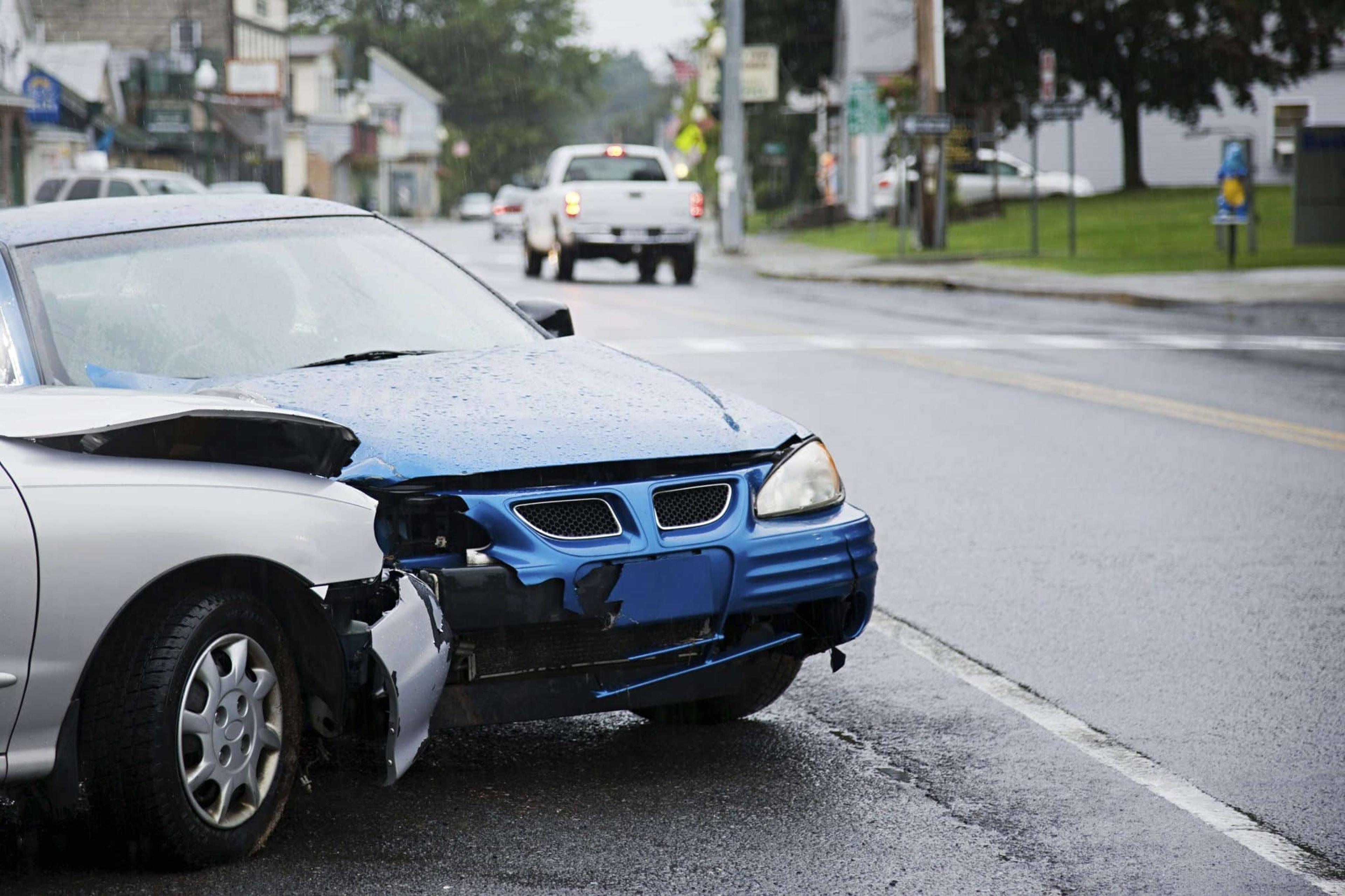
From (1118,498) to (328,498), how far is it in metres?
5.91

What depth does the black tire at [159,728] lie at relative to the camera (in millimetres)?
3896

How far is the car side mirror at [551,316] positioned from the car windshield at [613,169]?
2350 cm

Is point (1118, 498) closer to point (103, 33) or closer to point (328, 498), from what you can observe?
point (328, 498)

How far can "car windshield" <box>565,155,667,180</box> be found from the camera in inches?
1180

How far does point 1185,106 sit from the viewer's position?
168 ft

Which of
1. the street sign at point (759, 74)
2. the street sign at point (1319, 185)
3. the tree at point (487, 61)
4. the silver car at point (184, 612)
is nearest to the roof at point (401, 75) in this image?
the tree at point (487, 61)

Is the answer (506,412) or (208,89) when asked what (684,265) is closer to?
(208,89)

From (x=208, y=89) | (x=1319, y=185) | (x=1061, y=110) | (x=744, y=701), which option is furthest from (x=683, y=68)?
(x=744, y=701)

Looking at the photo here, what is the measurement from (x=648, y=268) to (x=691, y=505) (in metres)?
25.1

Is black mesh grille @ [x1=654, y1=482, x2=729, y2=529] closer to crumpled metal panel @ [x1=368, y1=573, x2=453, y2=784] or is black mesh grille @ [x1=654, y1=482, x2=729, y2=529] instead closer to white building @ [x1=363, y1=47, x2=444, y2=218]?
crumpled metal panel @ [x1=368, y1=573, x2=453, y2=784]

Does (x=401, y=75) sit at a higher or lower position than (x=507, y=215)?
higher

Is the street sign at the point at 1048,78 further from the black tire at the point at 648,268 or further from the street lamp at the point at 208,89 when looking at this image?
the street lamp at the point at 208,89

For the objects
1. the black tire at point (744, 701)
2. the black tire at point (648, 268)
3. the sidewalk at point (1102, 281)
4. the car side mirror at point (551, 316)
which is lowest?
the black tire at point (744, 701)

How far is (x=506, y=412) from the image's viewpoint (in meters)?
4.87
